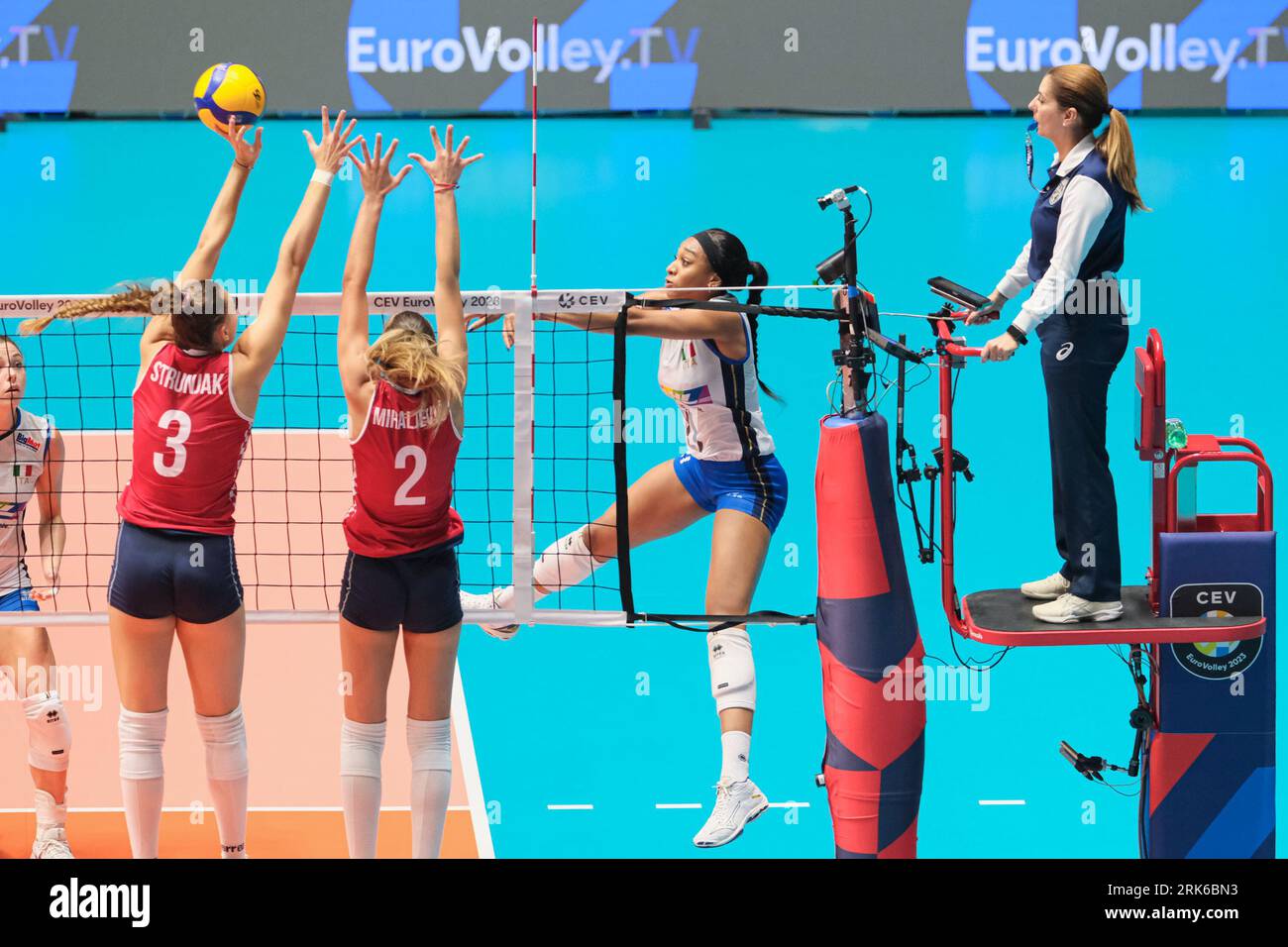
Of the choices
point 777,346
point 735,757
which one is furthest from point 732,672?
Result: point 777,346

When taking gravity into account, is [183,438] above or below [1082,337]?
below

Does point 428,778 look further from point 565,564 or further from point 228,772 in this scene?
point 565,564

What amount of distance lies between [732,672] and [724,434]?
106 cm

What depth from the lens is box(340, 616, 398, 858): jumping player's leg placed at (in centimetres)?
626

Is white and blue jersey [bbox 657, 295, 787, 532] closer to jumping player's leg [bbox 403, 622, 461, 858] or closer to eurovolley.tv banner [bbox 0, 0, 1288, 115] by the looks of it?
jumping player's leg [bbox 403, 622, 461, 858]

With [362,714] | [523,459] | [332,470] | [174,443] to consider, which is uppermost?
[174,443]

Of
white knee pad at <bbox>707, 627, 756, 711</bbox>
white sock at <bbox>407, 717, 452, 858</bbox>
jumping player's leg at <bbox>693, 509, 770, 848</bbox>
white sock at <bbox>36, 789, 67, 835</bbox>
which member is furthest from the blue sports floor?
white sock at <bbox>36, 789, 67, 835</bbox>

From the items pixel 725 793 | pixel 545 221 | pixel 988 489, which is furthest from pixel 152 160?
pixel 725 793

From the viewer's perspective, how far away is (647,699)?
8.90 metres

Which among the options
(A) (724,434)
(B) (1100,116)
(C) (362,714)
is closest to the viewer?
(C) (362,714)

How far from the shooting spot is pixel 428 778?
6355 millimetres

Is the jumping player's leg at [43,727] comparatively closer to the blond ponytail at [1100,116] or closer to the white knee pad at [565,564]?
the white knee pad at [565,564]

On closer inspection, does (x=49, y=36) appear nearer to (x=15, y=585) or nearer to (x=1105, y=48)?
(x=1105, y=48)
